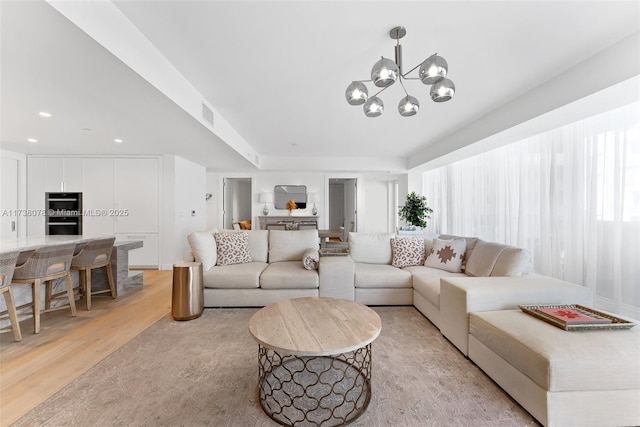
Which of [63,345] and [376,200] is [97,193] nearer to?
[63,345]

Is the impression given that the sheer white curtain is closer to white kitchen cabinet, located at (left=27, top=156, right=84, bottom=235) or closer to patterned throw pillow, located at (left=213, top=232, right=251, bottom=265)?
patterned throw pillow, located at (left=213, top=232, right=251, bottom=265)

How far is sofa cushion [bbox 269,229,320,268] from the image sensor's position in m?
3.65

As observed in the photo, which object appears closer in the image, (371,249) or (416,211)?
(371,249)

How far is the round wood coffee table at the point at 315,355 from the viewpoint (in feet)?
4.58

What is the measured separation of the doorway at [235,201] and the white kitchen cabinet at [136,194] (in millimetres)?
2201

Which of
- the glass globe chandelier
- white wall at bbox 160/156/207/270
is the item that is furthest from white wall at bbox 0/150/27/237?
the glass globe chandelier

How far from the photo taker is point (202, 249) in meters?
3.11

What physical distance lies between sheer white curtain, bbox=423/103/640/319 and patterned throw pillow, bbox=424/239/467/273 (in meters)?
1.09

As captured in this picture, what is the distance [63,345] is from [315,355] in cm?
237

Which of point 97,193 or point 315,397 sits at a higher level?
point 97,193

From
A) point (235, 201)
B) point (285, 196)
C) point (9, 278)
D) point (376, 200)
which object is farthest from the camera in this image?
point (376, 200)

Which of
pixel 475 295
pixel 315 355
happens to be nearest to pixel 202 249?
pixel 315 355

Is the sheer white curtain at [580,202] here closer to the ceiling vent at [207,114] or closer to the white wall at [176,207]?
the ceiling vent at [207,114]

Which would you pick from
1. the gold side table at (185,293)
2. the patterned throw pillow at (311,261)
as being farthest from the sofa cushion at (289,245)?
the gold side table at (185,293)
